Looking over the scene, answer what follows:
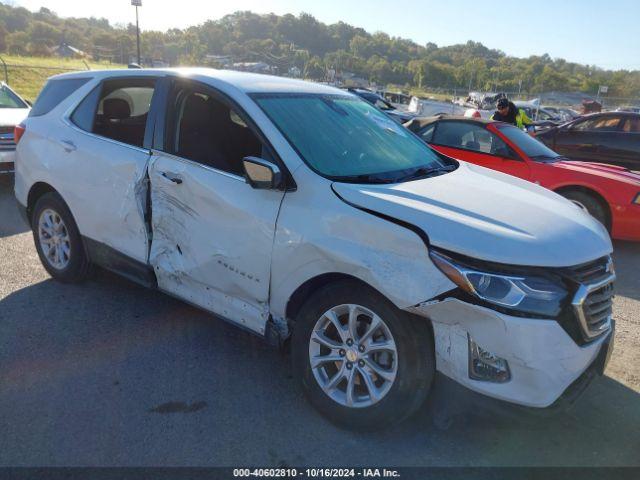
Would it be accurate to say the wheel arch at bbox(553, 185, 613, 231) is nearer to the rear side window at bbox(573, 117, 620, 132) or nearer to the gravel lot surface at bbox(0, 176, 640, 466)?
the gravel lot surface at bbox(0, 176, 640, 466)

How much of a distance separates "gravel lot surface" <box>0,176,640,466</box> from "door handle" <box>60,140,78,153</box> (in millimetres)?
1246

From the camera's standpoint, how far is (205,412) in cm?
295

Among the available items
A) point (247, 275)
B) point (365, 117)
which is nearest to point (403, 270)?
point (247, 275)

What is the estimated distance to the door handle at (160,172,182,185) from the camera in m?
3.34

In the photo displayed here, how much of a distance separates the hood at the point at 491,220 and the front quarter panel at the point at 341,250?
8 cm

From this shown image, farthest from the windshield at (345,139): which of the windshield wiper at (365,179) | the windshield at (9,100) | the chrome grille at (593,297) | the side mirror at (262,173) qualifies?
the windshield at (9,100)

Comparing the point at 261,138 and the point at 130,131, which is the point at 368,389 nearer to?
the point at 261,138

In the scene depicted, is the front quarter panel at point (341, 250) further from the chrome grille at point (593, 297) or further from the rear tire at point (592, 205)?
the rear tire at point (592, 205)

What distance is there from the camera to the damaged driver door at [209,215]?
3.01 meters

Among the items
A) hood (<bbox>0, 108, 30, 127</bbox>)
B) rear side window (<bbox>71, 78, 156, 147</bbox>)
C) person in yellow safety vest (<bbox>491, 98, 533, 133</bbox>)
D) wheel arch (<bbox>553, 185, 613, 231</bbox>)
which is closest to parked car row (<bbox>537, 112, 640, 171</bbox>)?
person in yellow safety vest (<bbox>491, 98, 533, 133</bbox>)

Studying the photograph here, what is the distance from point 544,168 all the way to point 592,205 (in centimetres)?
74

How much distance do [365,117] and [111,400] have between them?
248 centimetres

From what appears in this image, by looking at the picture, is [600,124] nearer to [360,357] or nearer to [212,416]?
[360,357]

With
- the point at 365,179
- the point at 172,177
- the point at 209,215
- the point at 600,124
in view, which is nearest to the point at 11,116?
the point at 172,177
